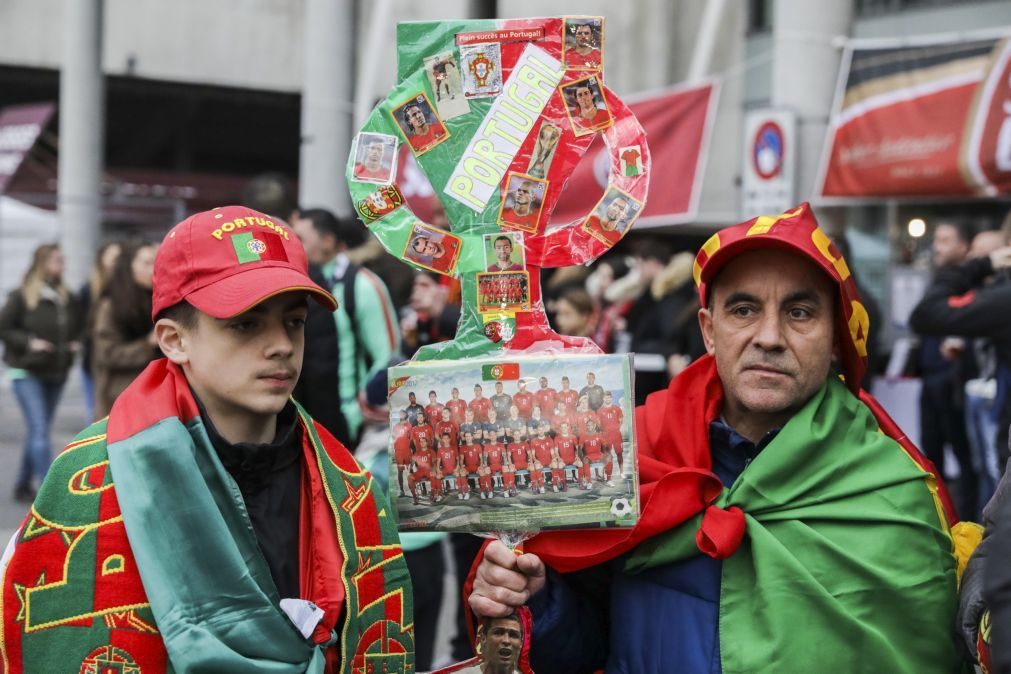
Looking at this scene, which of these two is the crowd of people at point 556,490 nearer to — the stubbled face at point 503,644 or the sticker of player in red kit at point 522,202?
the stubbled face at point 503,644

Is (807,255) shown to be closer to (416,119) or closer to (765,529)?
(765,529)

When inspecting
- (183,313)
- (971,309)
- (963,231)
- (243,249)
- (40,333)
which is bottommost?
(183,313)

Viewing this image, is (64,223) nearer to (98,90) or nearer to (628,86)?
(98,90)

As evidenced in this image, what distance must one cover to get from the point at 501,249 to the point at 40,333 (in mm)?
7510

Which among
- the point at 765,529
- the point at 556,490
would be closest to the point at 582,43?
the point at 556,490

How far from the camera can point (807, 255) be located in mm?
2402

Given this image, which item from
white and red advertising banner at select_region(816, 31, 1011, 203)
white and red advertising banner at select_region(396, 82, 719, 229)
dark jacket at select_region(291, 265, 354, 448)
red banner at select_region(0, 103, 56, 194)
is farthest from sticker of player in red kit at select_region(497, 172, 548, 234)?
red banner at select_region(0, 103, 56, 194)

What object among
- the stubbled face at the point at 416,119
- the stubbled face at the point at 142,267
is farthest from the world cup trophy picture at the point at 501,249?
the stubbled face at the point at 142,267

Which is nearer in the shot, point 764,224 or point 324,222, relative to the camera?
point 764,224

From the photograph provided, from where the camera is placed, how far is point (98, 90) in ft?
54.6

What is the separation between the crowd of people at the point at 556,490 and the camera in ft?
7.21

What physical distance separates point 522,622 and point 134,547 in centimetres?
76

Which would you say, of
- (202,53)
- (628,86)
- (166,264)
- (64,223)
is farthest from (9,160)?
(166,264)

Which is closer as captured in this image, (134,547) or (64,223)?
(134,547)
